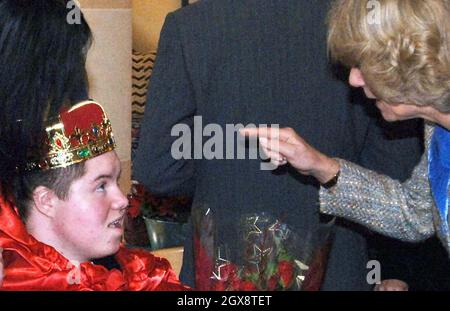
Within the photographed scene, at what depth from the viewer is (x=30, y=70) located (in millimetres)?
1438

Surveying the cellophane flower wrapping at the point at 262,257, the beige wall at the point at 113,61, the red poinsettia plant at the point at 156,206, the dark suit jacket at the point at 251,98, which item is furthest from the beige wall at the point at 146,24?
the cellophane flower wrapping at the point at 262,257

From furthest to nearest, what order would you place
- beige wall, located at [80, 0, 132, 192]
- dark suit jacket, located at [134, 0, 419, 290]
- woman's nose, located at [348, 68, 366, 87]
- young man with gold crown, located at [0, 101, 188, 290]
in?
beige wall, located at [80, 0, 132, 192] < dark suit jacket, located at [134, 0, 419, 290] < woman's nose, located at [348, 68, 366, 87] < young man with gold crown, located at [0, 101, 188, 290]

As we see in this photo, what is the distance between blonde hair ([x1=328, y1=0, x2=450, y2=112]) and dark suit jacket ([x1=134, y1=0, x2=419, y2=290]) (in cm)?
22

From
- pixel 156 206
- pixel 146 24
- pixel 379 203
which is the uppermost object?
pixel 146 24

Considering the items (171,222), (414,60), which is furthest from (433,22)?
(171,222)

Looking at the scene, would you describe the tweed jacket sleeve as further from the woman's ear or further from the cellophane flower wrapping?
the woman's ear

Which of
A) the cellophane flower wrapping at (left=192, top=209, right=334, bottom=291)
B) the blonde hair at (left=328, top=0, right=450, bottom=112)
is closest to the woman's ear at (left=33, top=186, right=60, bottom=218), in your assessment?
the cellophane flower wrapping at (left=192, top=209, right=334, bottom=291)

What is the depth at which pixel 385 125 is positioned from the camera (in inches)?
78.2

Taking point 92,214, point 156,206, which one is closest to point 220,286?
point 92,214

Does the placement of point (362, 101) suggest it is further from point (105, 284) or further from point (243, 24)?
point (105, 284)

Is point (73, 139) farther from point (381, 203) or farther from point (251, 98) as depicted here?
point (381, 203)

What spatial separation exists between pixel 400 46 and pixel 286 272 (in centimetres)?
43

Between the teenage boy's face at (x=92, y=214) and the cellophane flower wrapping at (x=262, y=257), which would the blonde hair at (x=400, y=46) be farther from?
the teenage boy's face at (x=92, y=214)

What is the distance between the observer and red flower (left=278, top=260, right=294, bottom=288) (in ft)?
4.52
